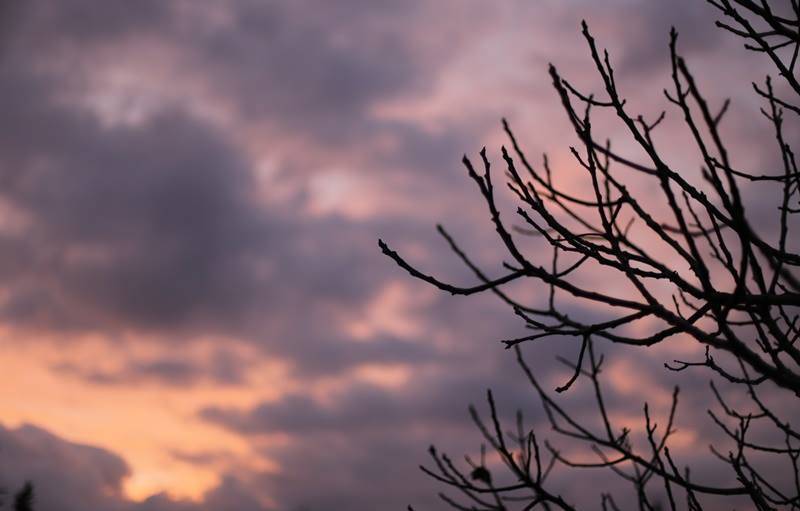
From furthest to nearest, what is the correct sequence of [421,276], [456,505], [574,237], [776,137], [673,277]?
[776,137] < [456,505] < [574,237] < [421,276] < [673,277]

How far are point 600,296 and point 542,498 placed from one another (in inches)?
46.4

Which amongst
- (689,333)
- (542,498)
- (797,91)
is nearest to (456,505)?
(542,498)

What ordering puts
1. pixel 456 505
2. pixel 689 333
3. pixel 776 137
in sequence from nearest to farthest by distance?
pixel 689 333
pixel 456 505
pixel 776 137

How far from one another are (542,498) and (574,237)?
1281 millimetres

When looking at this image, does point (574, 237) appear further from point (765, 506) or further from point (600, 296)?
point (765, 506)

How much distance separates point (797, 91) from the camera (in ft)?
13.3

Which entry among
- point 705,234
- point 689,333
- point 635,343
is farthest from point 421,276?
point 705,234

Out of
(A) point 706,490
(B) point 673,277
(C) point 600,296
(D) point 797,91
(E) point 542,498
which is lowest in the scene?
(E) point 542,498

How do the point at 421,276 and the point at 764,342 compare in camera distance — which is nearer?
the point at 421,276

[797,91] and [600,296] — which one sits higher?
[797,91]

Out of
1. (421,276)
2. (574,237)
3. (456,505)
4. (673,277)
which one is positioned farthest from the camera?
(456,505)

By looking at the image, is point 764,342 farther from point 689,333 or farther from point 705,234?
point 689,333

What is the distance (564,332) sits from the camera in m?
3.37

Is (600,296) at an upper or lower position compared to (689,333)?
upper
